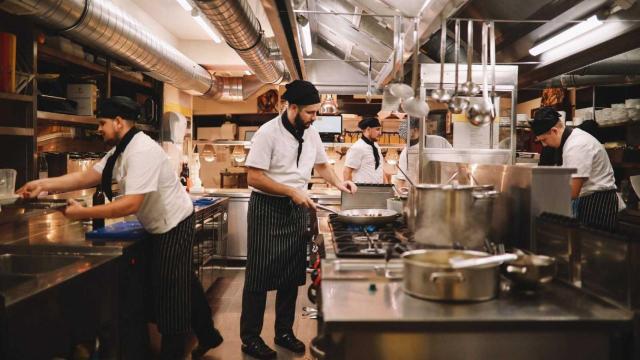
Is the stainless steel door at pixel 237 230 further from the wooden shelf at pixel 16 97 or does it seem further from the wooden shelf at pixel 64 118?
Result: the wooden shelf at pixel 16 97

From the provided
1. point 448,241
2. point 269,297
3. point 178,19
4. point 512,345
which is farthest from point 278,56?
point 512,345

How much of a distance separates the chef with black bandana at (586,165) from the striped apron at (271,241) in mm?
2054

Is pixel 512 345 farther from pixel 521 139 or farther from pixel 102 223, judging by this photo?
pixel 521 139

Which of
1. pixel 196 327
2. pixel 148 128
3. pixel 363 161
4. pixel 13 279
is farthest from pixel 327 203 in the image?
pixel 13 279

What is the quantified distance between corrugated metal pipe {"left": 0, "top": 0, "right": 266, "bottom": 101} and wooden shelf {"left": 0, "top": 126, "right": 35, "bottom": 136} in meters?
0.69

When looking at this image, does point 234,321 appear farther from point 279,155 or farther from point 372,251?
point 372,251

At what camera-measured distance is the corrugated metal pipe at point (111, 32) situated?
9.25 ft

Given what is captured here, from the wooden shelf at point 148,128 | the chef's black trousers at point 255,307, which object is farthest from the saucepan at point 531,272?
the wooden shelf at point 148,128

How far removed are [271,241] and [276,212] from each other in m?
0.19

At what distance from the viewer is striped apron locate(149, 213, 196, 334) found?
2.91 meters

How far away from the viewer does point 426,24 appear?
2.97m

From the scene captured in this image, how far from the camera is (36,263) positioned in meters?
2.59

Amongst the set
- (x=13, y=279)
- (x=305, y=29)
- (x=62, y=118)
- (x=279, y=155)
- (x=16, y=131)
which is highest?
(x=305, y=29)

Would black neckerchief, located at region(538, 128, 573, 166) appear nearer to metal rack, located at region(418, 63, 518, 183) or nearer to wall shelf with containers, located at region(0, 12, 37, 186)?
metal rack, located at region(418, 63, 518, 183)
